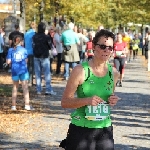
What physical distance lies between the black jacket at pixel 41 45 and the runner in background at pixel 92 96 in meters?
9.83

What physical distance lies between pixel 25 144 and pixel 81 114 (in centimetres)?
371

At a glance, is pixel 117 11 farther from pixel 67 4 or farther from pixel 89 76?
pixel 89 76

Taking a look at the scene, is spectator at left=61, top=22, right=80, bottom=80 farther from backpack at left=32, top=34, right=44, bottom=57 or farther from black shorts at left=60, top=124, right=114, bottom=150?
black shorts at left=60, top=124, right=114, bottom=150

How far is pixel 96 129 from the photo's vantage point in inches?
191

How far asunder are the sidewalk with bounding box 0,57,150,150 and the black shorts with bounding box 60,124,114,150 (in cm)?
327

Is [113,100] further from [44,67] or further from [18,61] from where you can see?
[44,67]

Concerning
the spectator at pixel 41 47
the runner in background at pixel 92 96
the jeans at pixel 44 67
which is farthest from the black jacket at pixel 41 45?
the runner in background at pixel 92 96

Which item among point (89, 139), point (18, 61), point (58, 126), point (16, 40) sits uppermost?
point (16, 40)

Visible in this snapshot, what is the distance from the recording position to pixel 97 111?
4.82m

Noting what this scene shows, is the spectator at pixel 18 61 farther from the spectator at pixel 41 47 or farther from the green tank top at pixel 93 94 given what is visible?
the green tank top at pixel 93 94

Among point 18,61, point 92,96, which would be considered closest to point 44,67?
point 18,61

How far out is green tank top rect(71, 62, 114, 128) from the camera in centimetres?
480

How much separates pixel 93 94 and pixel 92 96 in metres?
0.06

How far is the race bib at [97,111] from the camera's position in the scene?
4.80m
